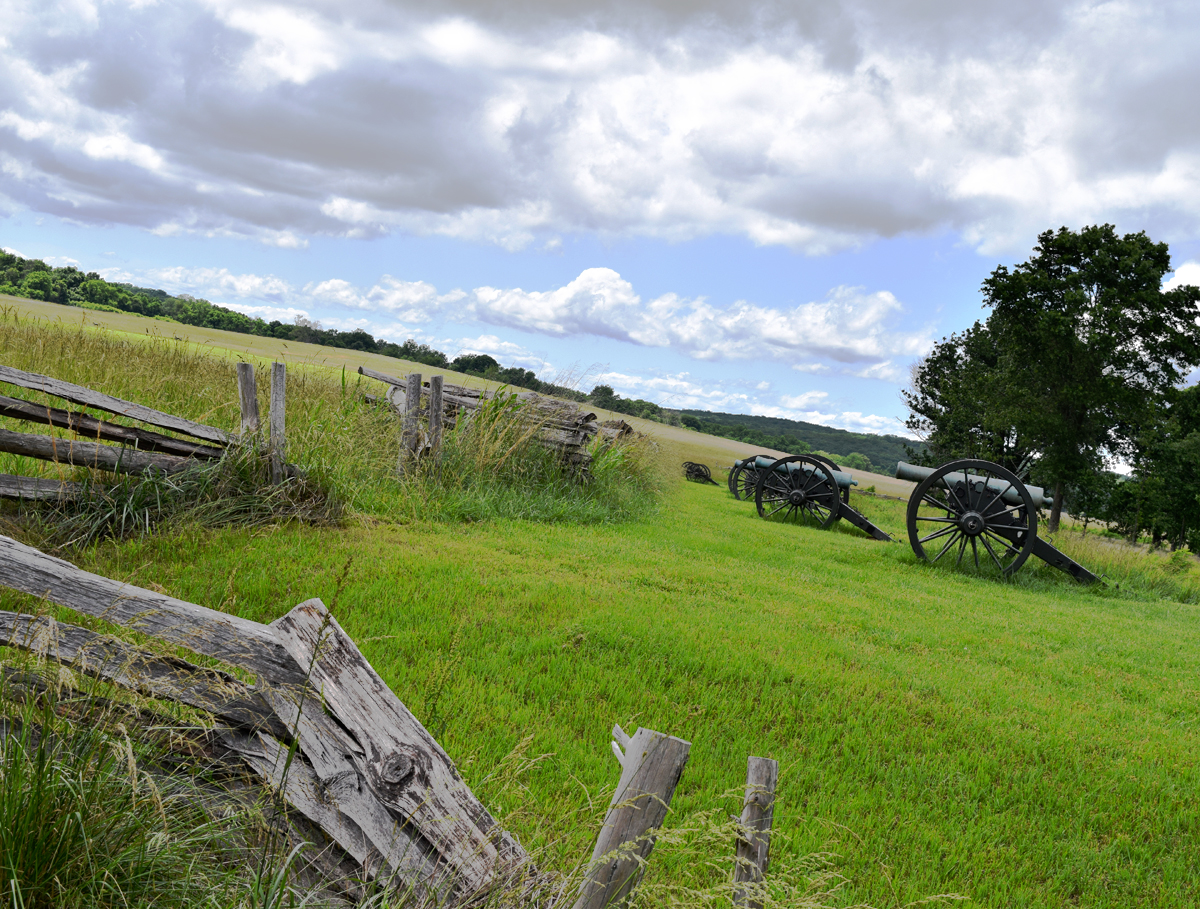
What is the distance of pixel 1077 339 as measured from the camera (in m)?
23.5


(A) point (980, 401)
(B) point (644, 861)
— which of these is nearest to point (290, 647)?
(B) point (644, 861)

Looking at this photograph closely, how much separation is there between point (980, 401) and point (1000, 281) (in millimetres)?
4465

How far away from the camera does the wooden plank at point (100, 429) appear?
5574mm

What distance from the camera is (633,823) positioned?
5.85 feet

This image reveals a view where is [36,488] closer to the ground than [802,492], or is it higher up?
closer to the ground

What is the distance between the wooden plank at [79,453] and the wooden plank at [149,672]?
170 inches

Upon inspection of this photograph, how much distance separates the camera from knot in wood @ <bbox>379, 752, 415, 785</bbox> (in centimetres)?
203

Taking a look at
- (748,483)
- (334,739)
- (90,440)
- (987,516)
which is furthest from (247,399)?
(748,483)

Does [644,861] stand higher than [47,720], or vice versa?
[47,720]

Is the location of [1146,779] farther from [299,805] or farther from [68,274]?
[68,274]

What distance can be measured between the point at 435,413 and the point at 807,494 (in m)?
9.00

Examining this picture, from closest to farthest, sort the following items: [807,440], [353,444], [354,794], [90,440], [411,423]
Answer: [354,794], [90,440], [353,444], [411,423], [807,440]

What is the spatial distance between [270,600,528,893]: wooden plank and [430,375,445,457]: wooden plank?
7.34 meters

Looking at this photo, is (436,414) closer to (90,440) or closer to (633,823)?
(90,440)
